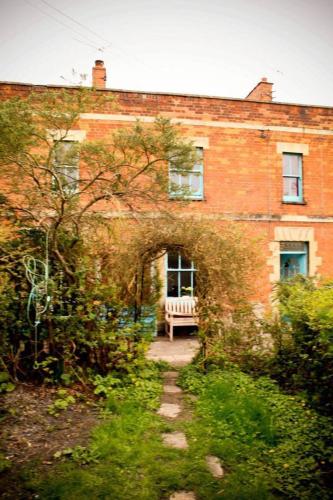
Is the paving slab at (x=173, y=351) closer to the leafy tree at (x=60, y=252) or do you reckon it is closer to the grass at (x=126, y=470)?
the leafy tree at (x=60, y=252)

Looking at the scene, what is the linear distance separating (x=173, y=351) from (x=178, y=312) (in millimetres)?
1558

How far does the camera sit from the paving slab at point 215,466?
118 inches

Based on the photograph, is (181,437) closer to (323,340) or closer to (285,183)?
(323,340)

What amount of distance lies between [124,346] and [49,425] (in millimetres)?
1458

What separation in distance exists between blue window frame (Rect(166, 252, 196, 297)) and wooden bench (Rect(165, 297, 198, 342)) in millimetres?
421

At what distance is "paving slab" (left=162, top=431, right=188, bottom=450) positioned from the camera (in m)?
3.45

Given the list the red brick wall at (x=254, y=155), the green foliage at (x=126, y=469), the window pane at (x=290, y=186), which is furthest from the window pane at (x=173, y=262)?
the green foliage at (x=126, y=469)

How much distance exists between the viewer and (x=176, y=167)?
521 cm

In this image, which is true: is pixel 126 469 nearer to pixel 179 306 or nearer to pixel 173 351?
pixel 173 351

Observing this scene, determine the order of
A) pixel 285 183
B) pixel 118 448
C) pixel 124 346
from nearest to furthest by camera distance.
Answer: pixel 118 448 < pixel 124 346 < pixel 285 183

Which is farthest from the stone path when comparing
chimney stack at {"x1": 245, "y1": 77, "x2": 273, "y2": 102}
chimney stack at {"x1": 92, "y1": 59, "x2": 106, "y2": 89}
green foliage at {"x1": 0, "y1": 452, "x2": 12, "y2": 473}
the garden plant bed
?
chimney stack at {"x1": 245, "y1": 77, "x2": 273, "y2": 102}

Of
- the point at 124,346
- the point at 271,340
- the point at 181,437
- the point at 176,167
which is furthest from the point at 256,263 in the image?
the point at 181,437

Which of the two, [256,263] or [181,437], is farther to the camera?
[256,263]

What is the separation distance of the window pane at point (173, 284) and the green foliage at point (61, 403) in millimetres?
5827
